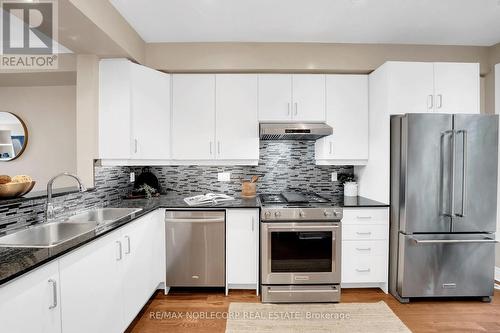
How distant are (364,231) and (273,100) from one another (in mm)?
1657

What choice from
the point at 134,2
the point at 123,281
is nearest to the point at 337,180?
the point at 123,281

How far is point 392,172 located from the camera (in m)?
2.55

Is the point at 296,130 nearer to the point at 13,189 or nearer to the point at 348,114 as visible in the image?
the point at 348,114

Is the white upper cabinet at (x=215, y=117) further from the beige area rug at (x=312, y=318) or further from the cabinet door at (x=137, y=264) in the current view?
the beige area rug at (x=312, y=318)

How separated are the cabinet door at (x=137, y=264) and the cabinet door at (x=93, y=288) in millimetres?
88

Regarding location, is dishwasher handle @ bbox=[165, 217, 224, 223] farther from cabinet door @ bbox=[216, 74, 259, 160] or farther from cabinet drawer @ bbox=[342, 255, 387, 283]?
cabinet drawer @ bbox=[342, 255, 387, 283]

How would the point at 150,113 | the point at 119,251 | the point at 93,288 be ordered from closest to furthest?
the point at 93,288 < the point at 119,251 < the point at 150,113

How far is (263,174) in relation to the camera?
3.24 m

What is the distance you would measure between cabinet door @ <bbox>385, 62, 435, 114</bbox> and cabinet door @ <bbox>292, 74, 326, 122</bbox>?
0.66 metres

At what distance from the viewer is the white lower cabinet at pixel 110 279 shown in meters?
1.37

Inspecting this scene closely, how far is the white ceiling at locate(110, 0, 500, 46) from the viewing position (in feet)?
7.10

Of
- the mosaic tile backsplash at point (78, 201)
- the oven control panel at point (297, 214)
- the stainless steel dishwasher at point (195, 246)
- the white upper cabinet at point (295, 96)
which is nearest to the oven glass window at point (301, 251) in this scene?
the oven control panel at point (297, 214)

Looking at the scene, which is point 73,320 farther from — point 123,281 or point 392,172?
point 392,172

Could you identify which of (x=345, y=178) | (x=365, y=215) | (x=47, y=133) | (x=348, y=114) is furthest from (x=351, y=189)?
(x=47, y=133)
